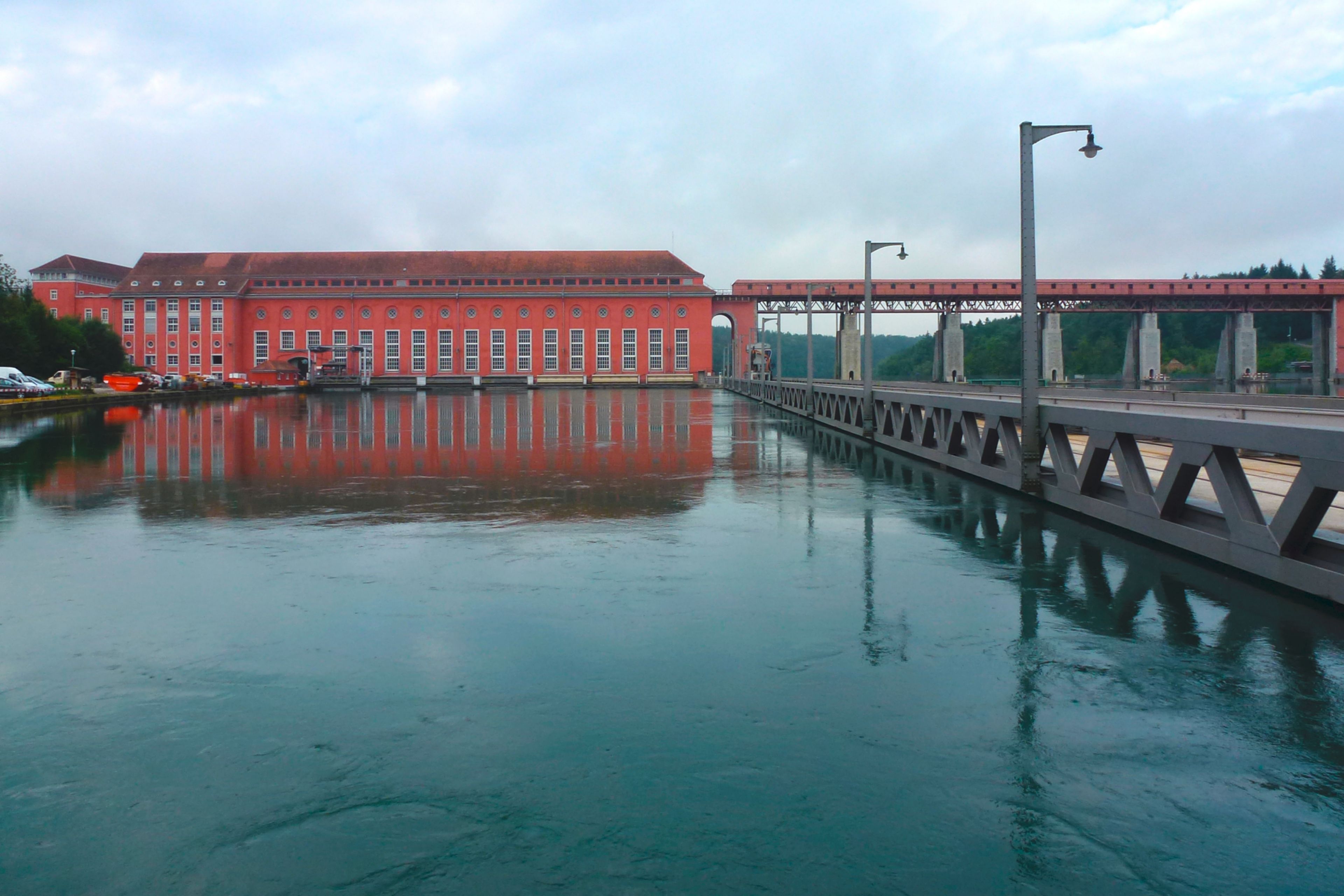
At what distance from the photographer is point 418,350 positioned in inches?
3905

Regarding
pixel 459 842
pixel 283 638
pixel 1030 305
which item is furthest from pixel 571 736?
pixel 1030 305

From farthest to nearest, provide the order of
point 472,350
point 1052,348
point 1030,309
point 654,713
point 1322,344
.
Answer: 1. point 472,350
2. point 1322,344
3. point 1052,348
4. point 1030,309
5. point 654,713

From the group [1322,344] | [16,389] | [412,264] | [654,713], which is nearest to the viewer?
[654,713]

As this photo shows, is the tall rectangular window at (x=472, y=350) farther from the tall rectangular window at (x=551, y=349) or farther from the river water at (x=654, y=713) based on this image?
the river water at (x=654, y=713)

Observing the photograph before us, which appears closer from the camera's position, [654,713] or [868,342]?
[654,713]

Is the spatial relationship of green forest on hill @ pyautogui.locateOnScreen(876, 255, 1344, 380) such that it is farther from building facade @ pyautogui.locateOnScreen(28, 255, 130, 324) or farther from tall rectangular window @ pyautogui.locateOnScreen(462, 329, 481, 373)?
building facade @ pyautogui.locateOnScreen(28, 255, 130, 324)

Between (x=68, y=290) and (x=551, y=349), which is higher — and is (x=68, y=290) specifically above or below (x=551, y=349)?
above

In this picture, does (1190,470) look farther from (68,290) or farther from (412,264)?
(68,290)

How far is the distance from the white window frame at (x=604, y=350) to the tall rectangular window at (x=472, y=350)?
11892mm

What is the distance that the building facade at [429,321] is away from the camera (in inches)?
3868

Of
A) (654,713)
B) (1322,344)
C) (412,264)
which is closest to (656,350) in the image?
(412,264)

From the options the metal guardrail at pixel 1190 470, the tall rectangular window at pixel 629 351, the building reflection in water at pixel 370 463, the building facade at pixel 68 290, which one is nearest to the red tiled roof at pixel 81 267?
the building facade at pixel 68 290

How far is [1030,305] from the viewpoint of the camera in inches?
491

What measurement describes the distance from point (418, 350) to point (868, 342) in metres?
82.5
